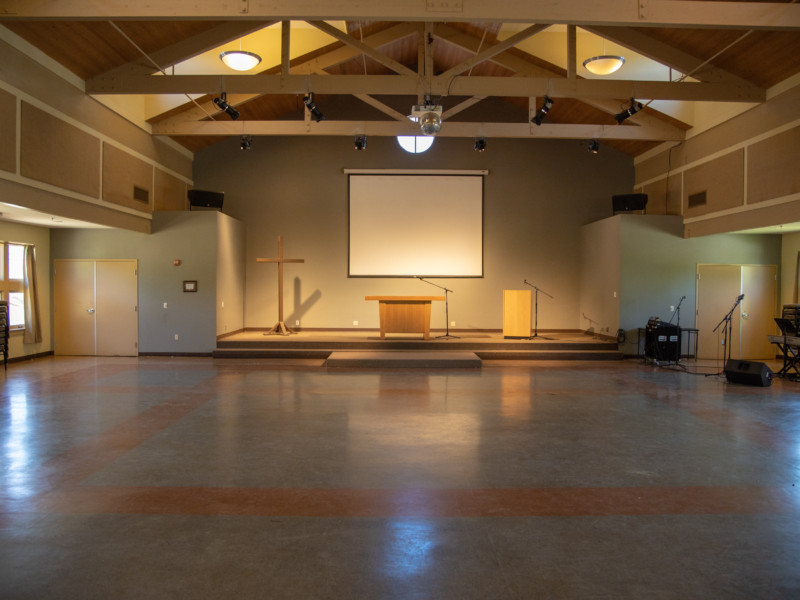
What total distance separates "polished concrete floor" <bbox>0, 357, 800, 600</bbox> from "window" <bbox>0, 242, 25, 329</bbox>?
129 inches

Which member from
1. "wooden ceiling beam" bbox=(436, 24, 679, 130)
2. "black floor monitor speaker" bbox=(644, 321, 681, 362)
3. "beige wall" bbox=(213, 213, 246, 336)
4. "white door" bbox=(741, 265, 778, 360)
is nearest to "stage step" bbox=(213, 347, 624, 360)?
"black floor monitor speaker" bbox=(644, 321, 681, 362)

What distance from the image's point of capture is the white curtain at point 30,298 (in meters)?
9.62

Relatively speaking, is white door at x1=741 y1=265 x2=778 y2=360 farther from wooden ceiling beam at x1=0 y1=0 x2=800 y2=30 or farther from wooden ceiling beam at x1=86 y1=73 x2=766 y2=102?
wooden ceiling beam at x1=0 y1=0 x2=800 y2=30

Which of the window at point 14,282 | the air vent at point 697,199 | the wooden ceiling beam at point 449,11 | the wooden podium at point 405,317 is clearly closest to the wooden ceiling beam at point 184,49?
the wooden ceiling beam at point 449,11

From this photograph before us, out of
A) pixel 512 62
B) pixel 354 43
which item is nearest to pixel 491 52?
pixel 354 43

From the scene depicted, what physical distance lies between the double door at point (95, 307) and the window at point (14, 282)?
3.04 feet

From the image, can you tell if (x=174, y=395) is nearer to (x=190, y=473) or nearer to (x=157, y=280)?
(x=190, y=473)

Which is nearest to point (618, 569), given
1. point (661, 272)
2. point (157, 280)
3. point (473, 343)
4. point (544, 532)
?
point (544, 532)

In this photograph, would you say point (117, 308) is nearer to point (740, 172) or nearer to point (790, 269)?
point (740, 172)

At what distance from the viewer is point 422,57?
8.67 metres

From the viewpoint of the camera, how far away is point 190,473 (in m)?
3.94

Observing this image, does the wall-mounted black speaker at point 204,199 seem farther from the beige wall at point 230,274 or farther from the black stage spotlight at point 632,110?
the black stage spotlight at point 632,110

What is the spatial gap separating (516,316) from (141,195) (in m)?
7.96

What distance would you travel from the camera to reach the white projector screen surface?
12383 millimetres
